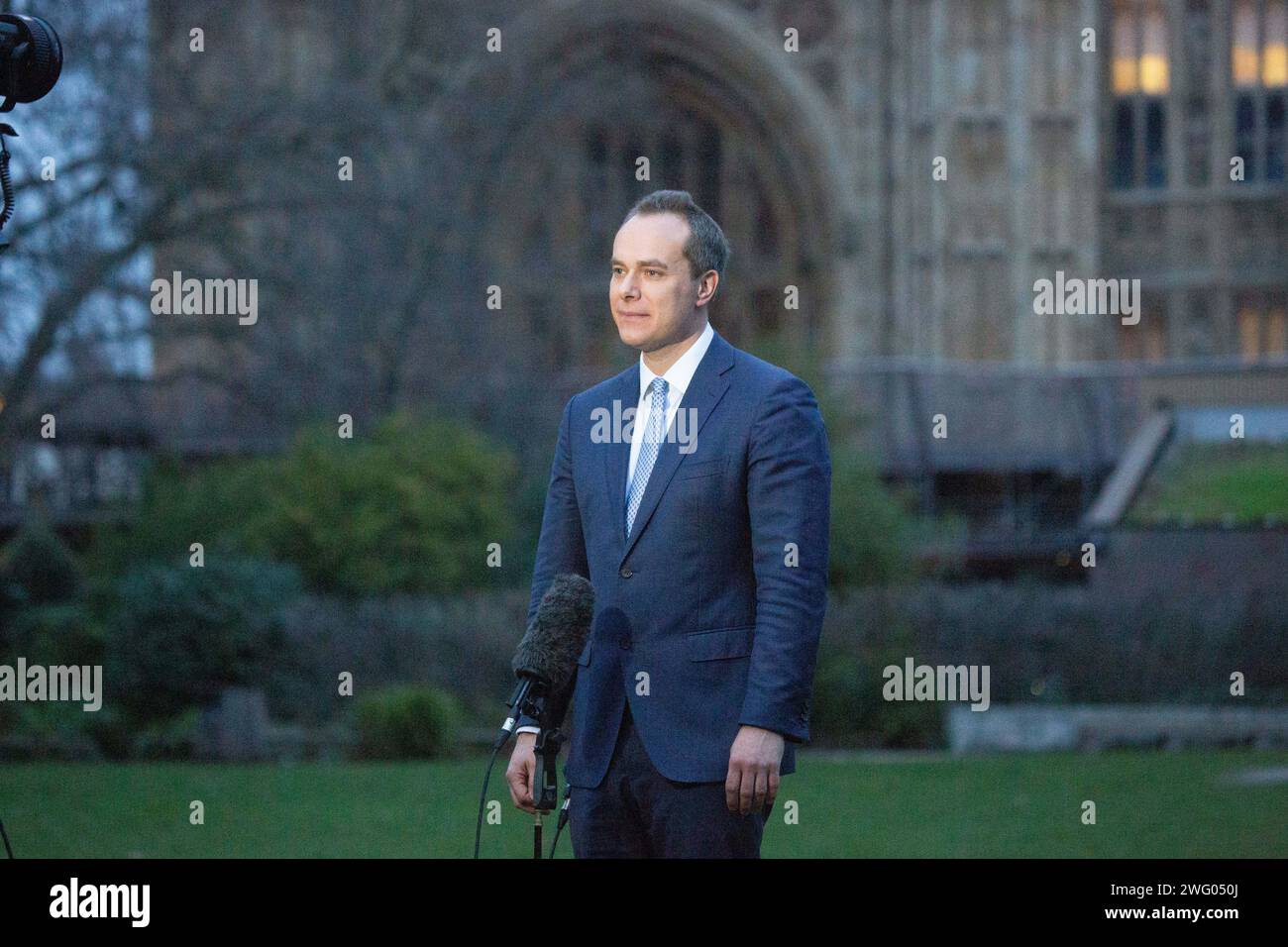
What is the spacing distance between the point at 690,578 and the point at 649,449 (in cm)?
41

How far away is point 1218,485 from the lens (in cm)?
2123

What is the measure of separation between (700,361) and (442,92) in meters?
19.9

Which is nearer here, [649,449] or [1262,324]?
[649,449]

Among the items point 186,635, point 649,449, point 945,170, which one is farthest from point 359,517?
point 945,170

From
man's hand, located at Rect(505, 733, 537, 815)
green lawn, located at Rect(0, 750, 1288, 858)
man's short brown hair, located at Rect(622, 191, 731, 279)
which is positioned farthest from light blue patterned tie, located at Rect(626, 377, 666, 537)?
green lawn, located at Rect(0, 750, 1288, 858)

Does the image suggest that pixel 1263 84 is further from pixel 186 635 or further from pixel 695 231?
pixel 695 231

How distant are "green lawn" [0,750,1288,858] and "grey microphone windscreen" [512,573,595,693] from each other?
5.48 metres

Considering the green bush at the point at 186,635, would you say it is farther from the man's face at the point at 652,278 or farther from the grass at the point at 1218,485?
the man's face at the point at 652,278

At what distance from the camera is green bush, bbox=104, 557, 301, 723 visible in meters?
16.6

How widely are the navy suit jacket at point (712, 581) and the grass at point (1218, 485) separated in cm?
1579

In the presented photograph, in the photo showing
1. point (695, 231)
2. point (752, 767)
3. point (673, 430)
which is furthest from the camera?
point (673, 430)

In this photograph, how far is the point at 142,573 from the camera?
17.0m

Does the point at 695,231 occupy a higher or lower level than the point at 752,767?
higher
